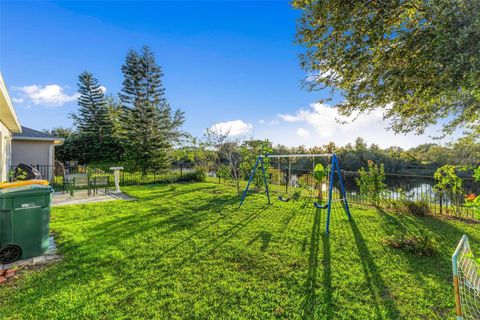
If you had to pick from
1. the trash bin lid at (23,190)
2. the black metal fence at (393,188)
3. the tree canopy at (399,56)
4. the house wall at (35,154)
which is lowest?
the black metal fence at (393,188)

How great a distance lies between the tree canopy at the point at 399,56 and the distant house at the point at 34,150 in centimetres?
1280

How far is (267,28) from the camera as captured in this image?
8.46 metres

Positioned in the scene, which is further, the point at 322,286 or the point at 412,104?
the point at 412,104

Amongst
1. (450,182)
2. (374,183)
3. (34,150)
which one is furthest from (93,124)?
(450,182)

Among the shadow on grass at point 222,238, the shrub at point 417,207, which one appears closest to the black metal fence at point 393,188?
the shrub at point 417,207

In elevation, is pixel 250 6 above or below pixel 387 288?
above

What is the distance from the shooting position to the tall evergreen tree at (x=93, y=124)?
21469 millimetres

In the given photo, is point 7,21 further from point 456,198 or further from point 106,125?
point 106,125

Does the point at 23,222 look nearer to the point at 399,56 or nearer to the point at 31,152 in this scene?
the point at 399,56

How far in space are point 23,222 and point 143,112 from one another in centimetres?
1483

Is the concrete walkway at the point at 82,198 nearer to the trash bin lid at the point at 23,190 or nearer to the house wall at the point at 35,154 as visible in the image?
the trash bin lid at the point at 23,190

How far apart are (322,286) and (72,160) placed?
24335 mm

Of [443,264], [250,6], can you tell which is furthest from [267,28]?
[443,264]

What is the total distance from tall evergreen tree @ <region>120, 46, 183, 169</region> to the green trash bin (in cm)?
1249
